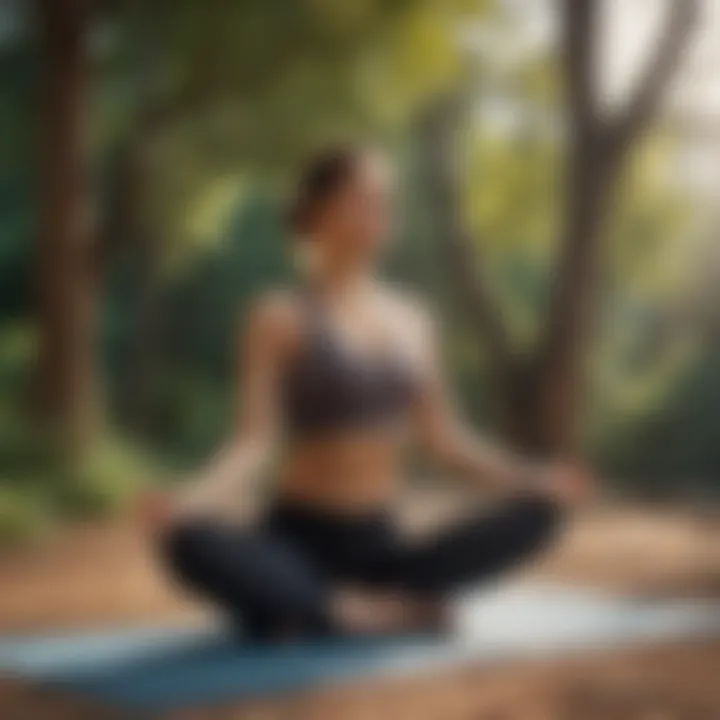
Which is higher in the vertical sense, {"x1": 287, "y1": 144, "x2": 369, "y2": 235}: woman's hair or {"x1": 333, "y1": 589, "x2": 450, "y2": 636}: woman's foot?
{"x1": 287, "y1": 144, "x2": 369, "y2": 235}: woman's hair

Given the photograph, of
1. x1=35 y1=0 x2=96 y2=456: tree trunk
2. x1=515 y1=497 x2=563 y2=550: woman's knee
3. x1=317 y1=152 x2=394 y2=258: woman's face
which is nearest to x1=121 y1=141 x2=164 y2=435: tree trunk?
x1=35 y1=0 x2=96 y2=456: tree trunk

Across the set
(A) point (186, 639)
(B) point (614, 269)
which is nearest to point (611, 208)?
(B) point (614, 269)

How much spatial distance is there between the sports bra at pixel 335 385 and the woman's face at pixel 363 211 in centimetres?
5

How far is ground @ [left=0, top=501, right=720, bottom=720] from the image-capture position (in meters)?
1.05

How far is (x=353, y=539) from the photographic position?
1.09 metres

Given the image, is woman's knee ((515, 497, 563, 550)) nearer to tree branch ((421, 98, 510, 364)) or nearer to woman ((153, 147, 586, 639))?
woman ((153, 147, 586, 639))

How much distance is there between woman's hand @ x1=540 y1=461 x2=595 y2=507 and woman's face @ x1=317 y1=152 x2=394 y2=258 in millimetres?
216

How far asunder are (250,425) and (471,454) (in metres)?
0.17

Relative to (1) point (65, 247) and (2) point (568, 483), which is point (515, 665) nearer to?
(2) point (568, 483)

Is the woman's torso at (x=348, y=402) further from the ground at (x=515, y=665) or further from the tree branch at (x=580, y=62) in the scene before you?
the tree branch at (x=580, y=62)

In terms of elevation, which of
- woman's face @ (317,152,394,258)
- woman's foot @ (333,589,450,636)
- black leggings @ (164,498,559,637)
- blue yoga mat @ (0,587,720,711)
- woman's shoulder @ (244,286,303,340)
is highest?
woman's face @ (317,152,394,258)

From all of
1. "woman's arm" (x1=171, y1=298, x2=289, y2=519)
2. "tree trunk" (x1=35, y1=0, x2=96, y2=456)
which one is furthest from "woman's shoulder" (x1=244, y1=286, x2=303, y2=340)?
"tree trunk" (x1=35, y1=0, x2=96, y2=456)

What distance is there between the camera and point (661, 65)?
1.13 meters

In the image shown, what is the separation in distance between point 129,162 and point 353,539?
329mm
